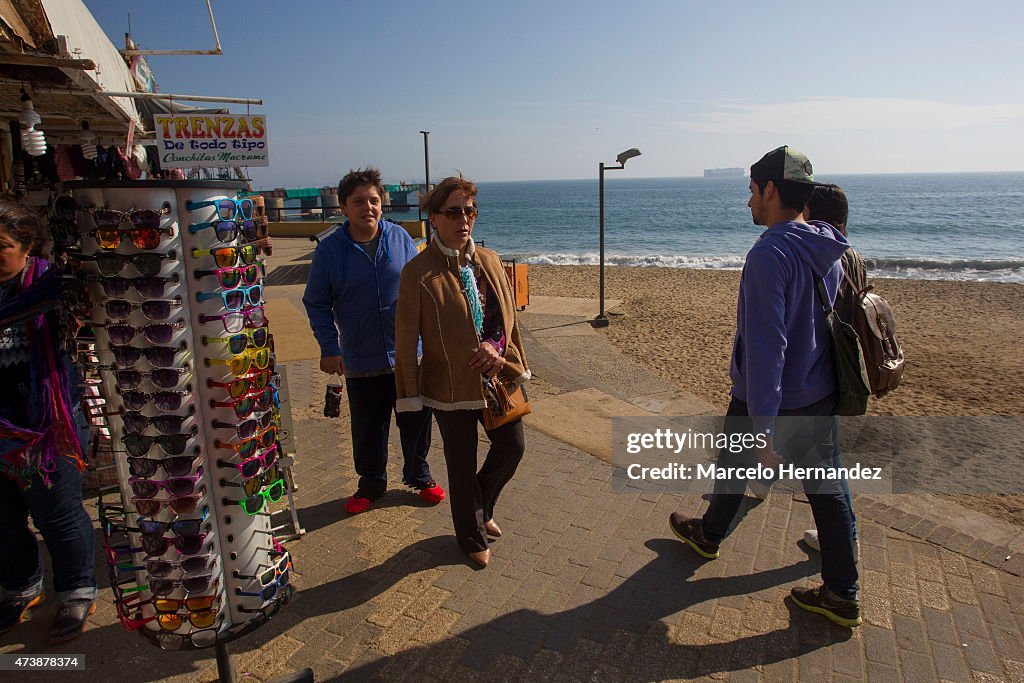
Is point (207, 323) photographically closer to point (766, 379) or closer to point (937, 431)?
point (766, 379)

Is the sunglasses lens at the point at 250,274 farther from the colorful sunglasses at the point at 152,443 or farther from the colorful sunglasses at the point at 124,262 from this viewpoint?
the colorful sunglasses at the point at 152,443

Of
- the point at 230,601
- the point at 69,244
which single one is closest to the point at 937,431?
the point at 230,601

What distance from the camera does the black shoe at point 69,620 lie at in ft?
9.29

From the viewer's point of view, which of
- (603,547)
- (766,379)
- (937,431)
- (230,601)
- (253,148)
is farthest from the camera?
(253,148)

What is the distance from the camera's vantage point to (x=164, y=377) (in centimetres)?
198

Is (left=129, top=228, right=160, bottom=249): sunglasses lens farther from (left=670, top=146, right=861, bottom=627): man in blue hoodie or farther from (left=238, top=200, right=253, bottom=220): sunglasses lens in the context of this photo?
(left=670, top=146, right=861, bottom=627): man in blue hoodie

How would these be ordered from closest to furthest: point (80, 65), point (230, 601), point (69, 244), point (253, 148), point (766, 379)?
1. point (69, 244)
2. point (230, 601)
3. point (766, 379)
4. point (80, 65)
5. point (253, 148)

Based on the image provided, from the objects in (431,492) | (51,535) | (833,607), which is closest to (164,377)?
(51,535)

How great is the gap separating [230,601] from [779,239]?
2.53 meters

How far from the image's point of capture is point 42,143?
5074 millimetres

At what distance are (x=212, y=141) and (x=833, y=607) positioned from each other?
22.4 feet

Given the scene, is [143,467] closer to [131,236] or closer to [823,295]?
[131,236]

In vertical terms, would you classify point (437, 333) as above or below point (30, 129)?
below

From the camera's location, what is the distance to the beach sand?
693 centimetres
